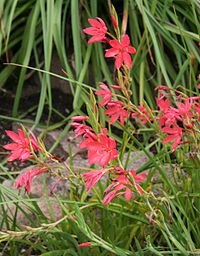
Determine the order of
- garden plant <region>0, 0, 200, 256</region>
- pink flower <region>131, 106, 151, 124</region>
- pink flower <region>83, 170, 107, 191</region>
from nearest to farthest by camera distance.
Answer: pink flower <region>83, 170, 107, 191</region>, garden plant <region>0, 0, 200, 256</region>, pink flower <region>131, 106, 151, 124</region>

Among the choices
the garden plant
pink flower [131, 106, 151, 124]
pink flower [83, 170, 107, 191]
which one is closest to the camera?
pink flower [83, 170, 107, 191]

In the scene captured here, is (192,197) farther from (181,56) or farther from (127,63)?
(181,56)

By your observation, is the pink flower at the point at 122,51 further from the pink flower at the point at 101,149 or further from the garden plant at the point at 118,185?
the pink flower at the point at 101,149

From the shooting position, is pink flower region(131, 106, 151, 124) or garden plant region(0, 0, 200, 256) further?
pink flower region(131, 106, 151, 124)

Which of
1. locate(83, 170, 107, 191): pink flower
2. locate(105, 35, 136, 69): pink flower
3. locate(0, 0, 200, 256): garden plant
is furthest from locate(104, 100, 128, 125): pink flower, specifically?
locate(83, 170, 107, 191): pink flower

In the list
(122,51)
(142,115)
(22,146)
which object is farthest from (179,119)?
(22,146)

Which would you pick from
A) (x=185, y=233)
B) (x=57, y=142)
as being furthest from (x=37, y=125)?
(x=185, y=233)

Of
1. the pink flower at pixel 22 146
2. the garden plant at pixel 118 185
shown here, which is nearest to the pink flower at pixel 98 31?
the garden plant at pixel 118 185

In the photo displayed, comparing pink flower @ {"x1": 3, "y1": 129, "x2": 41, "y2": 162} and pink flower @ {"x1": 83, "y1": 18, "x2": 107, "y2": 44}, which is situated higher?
pink flower @ {"x1": 83, "y1": 18, "x2": 107, "y2": 44}

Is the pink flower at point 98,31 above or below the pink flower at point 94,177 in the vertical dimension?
above

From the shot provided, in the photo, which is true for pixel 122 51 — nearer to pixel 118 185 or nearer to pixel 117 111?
pixel 117 111

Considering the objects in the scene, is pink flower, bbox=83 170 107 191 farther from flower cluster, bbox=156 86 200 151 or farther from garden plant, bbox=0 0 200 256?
flower cluster, bbox=156 86 200 151

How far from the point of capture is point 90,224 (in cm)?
223

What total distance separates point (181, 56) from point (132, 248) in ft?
4.28
